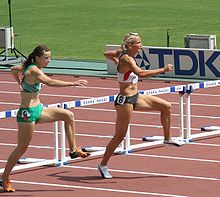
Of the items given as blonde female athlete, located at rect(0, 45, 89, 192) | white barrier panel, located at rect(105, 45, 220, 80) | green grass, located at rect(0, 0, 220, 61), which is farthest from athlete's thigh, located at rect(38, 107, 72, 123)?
green grass, located at rect(0, 0, 220, 61)

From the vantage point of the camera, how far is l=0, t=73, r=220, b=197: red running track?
14.6 m

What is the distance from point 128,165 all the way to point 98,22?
25612mm

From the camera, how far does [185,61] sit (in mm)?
28078

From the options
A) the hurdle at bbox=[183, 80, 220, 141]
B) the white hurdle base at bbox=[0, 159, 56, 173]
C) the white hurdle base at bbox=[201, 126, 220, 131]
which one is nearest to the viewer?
the white hurdle base at bbox=[0, 159, 56, 173]

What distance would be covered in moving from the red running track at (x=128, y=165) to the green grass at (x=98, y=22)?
11667mm

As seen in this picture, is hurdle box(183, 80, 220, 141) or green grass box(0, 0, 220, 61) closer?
hurdle box(183, 80, 220, 141)

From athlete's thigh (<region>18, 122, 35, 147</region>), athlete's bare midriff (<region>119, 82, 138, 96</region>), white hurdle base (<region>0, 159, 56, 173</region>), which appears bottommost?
white hurdle base (<region>0, 159, 56, 173</region>)

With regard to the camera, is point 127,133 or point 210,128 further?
point 210,128

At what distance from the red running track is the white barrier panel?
4558 mm

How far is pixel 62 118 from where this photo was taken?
1465 centimetres

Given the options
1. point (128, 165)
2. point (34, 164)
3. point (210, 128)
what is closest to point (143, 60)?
point (210, 128)

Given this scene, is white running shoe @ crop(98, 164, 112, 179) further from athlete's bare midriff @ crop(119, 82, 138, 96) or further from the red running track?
athlete's bare midriff @ crop(119, 82, 138, 96)

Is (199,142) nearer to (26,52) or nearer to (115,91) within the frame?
(115,91)

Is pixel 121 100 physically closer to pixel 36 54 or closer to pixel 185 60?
pixel 36 54
